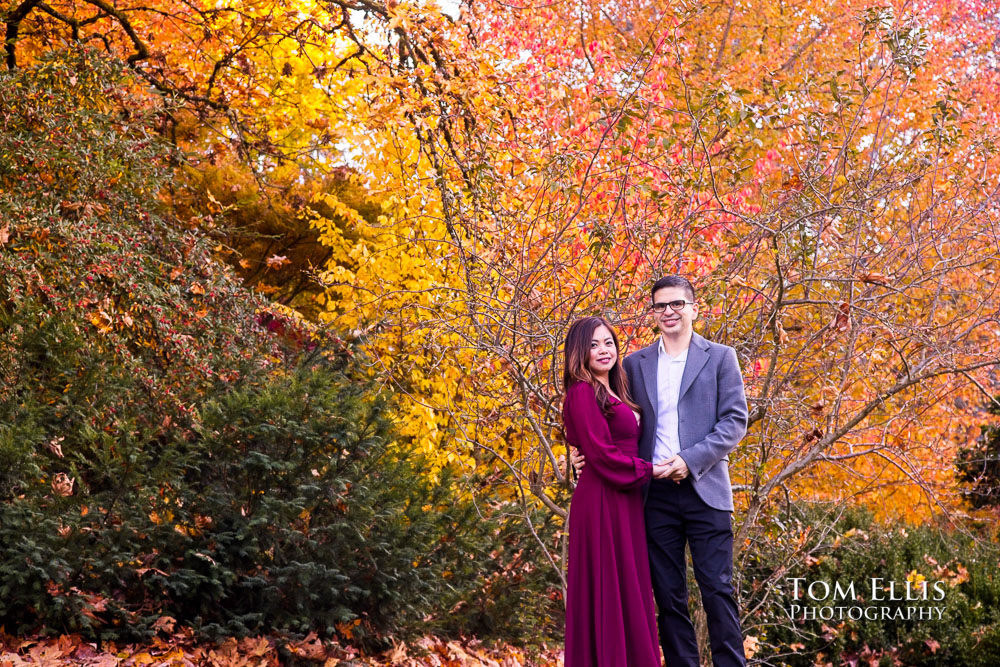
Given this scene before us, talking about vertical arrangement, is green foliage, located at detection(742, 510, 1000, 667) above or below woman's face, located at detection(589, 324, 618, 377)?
below

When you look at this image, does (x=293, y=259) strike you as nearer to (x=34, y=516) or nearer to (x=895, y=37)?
(x=34, y=516)

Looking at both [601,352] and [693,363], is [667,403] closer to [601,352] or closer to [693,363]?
[693,363]

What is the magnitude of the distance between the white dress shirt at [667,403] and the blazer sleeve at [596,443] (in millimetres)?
156

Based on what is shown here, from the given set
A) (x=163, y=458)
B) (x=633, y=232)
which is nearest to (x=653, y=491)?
(x=633, y=232)

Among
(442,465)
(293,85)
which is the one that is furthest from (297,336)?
(442,465)

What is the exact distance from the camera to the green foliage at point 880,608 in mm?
6707

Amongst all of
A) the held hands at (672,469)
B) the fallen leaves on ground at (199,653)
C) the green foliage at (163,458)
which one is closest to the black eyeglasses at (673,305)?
the held hands at (672,469)

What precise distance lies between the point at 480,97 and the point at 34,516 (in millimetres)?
4046

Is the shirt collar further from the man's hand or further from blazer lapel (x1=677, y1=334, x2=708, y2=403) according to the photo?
the man's hand

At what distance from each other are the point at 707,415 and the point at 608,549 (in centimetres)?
73

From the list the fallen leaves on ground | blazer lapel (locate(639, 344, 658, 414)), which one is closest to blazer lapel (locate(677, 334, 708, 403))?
blazer lapel (locate(639, 344, 658, 414))

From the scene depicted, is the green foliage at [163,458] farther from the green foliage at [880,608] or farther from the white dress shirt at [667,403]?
the white dress shirt at [667,403]

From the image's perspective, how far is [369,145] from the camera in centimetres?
859

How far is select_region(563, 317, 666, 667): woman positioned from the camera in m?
4.14
